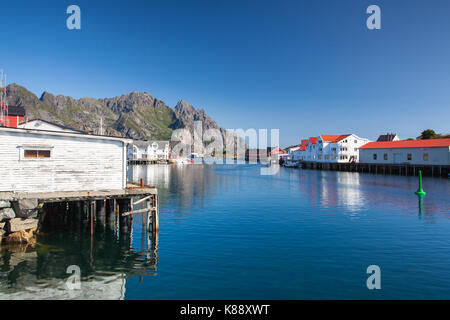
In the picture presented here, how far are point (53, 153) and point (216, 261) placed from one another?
46.1 feet

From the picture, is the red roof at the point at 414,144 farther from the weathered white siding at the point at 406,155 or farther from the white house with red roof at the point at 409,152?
the weathered white siding at the point at 406,155

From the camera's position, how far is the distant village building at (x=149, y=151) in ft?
520

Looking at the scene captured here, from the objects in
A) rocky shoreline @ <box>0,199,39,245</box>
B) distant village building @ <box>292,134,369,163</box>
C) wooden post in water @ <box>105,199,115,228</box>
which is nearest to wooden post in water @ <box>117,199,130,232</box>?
wooden post in water @ <box>105,199,115,228</box>

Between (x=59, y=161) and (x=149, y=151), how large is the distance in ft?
491

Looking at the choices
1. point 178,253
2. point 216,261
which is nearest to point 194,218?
point 178,253

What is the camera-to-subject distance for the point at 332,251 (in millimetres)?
18938

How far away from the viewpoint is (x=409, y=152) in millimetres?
85938

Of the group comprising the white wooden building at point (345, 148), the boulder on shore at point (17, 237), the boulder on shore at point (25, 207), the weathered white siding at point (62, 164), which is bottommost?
the boulder on shore at point (17, 237)

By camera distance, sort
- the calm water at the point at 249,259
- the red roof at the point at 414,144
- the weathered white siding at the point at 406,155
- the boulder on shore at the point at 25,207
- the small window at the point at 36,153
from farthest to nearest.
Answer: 1. the red roof at the point at 414,144
2. the weathered white siding at the point at 406,155
3. the small window at the point at 36,153
4. the boulder on shore at the point at 25,207
5. the calm water at the point at 249,259

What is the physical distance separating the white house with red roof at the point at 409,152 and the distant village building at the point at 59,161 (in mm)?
87793

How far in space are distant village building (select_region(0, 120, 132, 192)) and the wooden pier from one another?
279ft

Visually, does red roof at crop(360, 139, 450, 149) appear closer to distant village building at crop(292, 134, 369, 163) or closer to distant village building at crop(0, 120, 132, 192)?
distant village building at crop(292, 134, 369, 163)

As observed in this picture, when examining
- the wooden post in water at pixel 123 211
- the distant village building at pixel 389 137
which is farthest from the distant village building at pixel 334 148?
the wooden post in water at pixel 123 211
